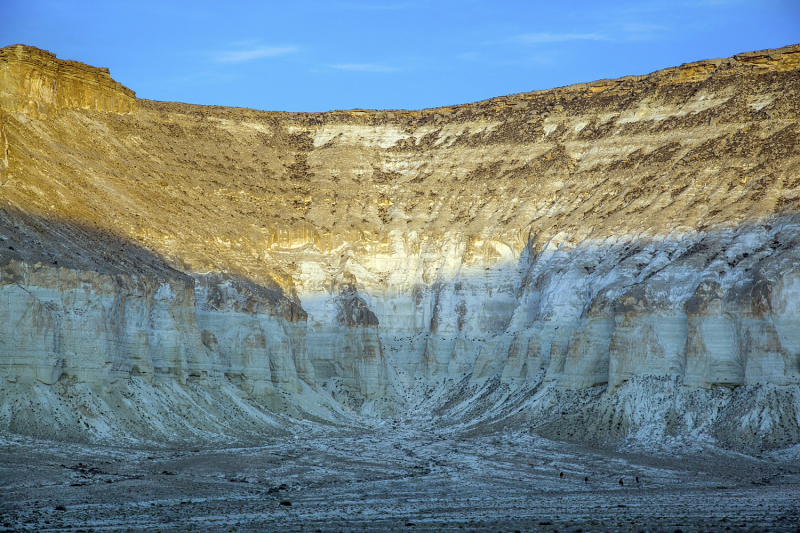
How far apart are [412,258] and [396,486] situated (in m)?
42.4

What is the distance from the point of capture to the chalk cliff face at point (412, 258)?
6806 centimetres

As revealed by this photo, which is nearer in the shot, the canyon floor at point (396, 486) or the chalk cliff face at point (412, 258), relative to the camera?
the canyon floor at point (396, 486)

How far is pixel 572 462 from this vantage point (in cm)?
6444

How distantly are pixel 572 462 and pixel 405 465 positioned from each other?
9.15m

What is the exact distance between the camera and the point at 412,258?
9619cm

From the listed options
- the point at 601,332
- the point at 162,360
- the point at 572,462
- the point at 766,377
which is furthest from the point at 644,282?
the point at 162,360

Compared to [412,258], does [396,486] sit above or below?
below

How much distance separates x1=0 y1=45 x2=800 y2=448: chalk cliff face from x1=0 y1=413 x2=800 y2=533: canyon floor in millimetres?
4534

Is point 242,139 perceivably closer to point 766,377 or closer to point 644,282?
point 644,282

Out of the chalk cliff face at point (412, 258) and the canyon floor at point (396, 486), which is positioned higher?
the chalk cliff face at point (412, 258)

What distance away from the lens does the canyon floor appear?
141 feet

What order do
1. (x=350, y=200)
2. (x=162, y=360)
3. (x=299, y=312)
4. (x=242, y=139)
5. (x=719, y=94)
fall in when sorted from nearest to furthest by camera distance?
(x=162, y=360) < (x=299, y=312) < (x=719, y=94) < (x=350, y=200) < (x=242, y=139)

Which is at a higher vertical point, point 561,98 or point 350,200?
point 561,98

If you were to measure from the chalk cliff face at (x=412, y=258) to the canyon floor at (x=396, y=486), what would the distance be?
14.9 ft
